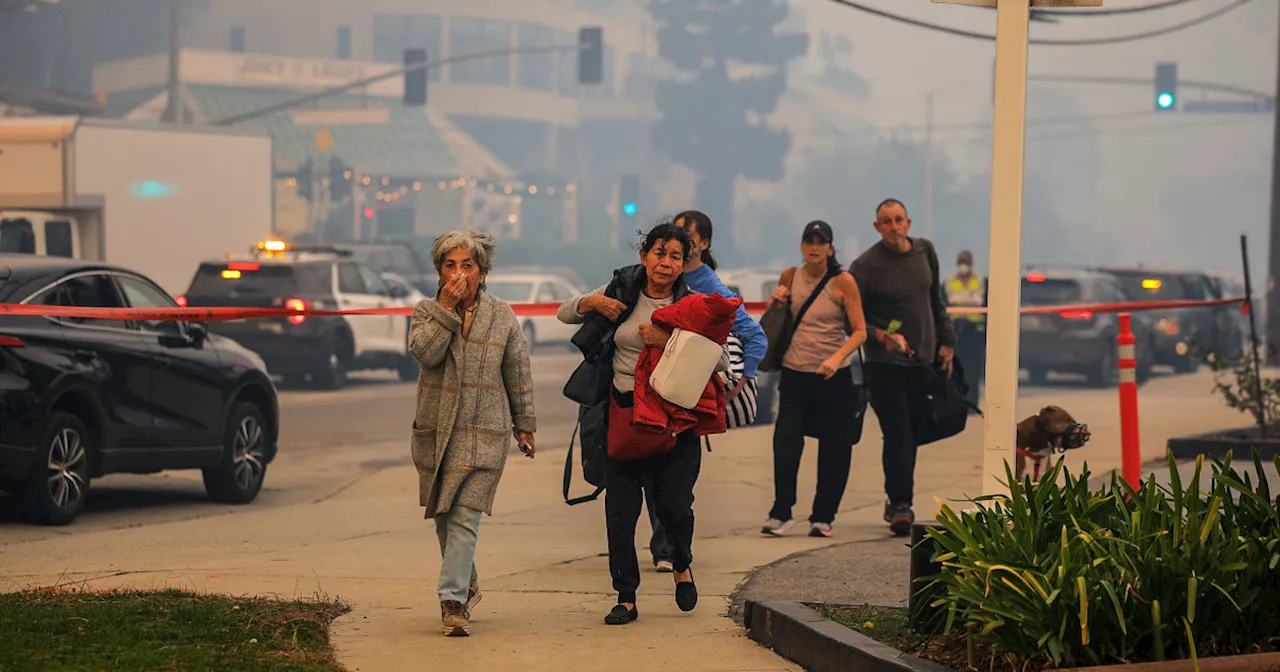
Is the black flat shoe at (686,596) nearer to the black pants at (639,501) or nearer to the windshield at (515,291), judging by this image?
the black pants at (639,501)

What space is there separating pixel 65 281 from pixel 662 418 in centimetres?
550

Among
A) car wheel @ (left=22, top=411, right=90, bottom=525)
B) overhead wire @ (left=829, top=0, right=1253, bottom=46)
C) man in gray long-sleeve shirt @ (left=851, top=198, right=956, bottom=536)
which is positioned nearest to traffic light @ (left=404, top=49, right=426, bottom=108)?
overhead wire @ (left=829, top=0, right=1253, bottom=46)

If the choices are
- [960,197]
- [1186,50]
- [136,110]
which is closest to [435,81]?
[960,197]

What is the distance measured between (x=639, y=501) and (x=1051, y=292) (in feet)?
68.4

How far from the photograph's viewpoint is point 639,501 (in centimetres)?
786

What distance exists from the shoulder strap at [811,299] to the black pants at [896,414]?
59cm

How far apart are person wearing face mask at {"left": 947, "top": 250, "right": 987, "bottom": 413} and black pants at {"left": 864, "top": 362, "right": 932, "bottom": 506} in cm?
928

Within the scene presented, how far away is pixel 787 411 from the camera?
1054cm

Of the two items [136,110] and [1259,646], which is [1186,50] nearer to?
[136,110]

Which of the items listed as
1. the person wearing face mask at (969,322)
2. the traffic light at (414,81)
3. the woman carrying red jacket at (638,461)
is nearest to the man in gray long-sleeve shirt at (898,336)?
the woman carrying red jacket at (638,461)

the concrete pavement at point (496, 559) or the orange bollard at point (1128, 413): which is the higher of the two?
Answer: the orange bollard at point (1128, 413)

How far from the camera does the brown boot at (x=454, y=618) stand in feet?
24.1

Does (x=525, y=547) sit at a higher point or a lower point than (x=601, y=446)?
lower

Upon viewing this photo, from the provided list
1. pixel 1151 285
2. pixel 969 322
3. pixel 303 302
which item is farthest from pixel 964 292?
pixel 303 302
